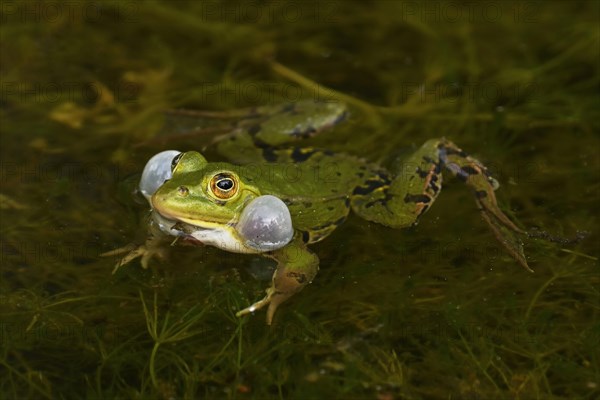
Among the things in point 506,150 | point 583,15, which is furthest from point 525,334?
point 583,15

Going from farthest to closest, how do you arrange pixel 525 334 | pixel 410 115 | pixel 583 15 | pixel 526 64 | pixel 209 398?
1. pixel 583 15
2. pixel 526 64
3. pixel 410 115
4. pixel 525 334
5. pixel 209 398

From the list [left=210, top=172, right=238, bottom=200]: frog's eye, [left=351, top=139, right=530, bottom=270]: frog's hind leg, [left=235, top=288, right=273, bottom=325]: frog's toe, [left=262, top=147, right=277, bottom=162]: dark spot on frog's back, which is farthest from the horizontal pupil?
[left=351, top=139, right=530, bottom=270]: frog's hind leg

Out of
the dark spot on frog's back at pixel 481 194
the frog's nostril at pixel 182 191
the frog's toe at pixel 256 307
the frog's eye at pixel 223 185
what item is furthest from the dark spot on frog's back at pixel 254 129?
the dark spot on frog's back at pixel 481 194

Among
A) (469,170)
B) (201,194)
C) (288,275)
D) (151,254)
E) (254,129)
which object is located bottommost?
(151,254)

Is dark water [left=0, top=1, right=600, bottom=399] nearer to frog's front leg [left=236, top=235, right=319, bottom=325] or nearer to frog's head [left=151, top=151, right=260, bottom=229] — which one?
frog's front leg [left=236, top=235, right=319, bottom=325]

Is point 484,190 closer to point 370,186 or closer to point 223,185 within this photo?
point 370,186

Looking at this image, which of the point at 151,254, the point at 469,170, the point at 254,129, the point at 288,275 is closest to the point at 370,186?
the point at 469,170

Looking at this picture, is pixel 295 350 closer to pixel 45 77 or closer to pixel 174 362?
pixel 174 362
